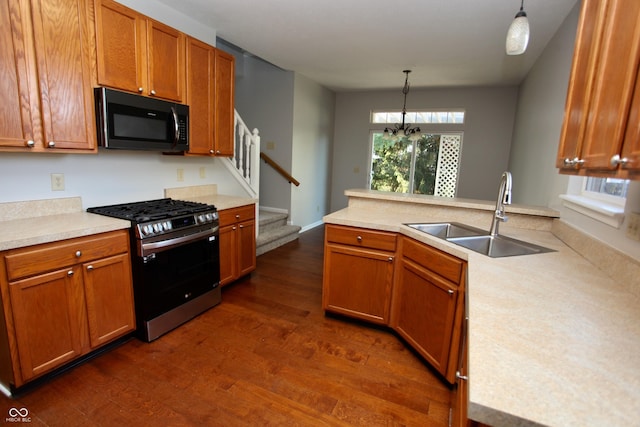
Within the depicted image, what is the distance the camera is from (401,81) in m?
5.23

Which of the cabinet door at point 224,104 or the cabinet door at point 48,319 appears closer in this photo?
the cabinet door at point 48,319

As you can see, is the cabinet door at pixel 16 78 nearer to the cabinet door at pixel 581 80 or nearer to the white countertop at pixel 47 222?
the white countertop at pixel 47 222

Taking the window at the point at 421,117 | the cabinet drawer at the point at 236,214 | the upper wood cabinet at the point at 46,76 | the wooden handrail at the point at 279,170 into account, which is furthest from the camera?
the window at the point at 421,117

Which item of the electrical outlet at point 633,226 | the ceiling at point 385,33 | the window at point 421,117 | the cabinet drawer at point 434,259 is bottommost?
the cabinet drawer at point 434,259

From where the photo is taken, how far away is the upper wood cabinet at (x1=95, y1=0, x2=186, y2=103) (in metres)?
2.11

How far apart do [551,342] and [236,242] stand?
2.69m

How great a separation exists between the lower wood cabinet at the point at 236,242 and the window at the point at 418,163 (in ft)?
12.5

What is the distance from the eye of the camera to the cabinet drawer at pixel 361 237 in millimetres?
2295

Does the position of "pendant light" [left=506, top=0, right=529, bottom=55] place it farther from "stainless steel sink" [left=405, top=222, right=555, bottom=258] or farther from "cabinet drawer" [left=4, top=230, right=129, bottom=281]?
"cabinet drawer" [left=4, top=230, right=129, bottom=281]

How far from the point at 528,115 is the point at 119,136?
4.40 meters

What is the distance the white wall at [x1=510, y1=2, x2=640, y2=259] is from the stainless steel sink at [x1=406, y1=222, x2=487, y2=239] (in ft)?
1.91

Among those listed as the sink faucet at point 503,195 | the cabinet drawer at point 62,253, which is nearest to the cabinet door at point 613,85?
the sink faucet at point 503,195

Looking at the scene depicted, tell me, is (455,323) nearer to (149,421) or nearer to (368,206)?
(368,206)

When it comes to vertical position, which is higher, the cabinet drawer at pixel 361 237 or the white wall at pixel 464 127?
the white wall at pixel 464 127
